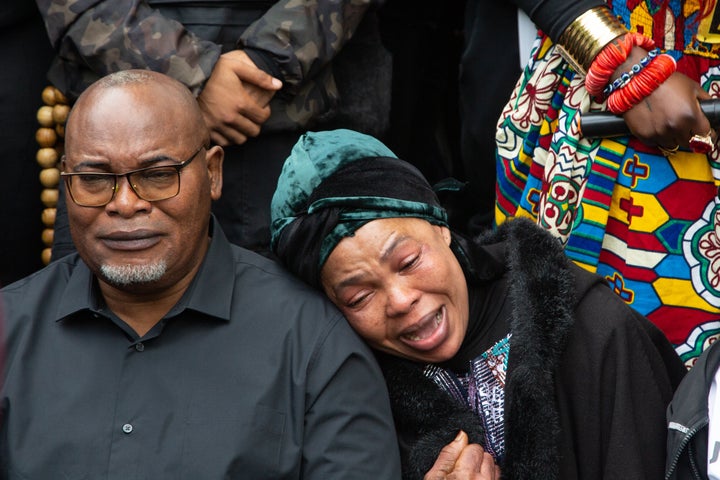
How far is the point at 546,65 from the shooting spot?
10.6 ft

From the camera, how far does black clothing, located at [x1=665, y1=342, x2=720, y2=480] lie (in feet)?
8.30

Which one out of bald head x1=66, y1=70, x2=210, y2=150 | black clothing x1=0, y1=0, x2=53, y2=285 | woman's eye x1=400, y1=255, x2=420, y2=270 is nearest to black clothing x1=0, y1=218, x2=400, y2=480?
woman's eye x1=400, y1=255, x2=420, y2=270

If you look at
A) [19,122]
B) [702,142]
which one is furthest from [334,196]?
[19,122]

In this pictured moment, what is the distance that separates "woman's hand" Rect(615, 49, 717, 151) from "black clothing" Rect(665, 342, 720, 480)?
604mm

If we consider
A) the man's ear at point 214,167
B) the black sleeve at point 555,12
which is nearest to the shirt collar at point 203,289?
the man's ear at point 214,167

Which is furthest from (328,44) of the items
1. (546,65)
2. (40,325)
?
(40,325)

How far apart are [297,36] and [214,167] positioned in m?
0.59

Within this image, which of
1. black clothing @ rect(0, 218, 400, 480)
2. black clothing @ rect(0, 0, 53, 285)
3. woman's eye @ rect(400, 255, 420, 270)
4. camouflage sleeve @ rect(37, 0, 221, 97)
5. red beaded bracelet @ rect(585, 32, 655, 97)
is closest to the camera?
black clothing @ rect(0, 218, 400, 480)

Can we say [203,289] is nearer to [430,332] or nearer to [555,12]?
[430,332]

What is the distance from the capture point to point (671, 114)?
2865 mm

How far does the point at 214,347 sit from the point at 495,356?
752 millimetres

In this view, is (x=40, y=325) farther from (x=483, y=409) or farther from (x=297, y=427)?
(x=483, y=409)

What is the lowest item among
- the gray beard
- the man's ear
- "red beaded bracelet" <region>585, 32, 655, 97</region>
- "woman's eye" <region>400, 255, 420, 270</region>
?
the gray beard

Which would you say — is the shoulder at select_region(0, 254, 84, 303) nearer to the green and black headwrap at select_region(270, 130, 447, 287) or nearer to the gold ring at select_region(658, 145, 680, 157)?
the green and black headwrap at select_region(270, 130, 447, 287)
